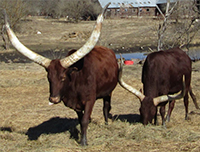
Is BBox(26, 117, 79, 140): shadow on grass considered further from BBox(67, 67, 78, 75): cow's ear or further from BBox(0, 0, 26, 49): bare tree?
BBox(0, 0, 26, 49): bare tree

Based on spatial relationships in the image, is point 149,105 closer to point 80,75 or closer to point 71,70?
point 80,75

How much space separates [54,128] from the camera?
6785 mm

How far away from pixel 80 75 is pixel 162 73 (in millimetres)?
2143

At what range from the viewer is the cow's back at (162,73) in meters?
6.59

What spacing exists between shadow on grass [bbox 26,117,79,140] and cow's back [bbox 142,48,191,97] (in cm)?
167

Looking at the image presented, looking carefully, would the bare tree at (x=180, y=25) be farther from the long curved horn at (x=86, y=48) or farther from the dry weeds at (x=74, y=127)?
the long curved horn at (x=86, y=48)

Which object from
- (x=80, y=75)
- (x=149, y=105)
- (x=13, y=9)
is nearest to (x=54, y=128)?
(x=80, y=75)

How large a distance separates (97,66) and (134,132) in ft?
4.36

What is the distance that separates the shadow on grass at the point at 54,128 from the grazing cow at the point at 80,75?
2.17ft

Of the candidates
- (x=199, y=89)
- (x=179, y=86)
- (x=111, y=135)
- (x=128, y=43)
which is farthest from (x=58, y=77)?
(x=128, y=43)

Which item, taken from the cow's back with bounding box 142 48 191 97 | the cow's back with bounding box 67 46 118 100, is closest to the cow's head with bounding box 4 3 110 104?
the cow's back with bounding box 67 46 118 100

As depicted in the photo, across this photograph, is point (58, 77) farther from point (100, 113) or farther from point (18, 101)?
point (18, 101)

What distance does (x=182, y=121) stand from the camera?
719 cm

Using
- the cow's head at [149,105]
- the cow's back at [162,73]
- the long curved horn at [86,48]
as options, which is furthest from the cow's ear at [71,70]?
the cow's back at [162,73]
